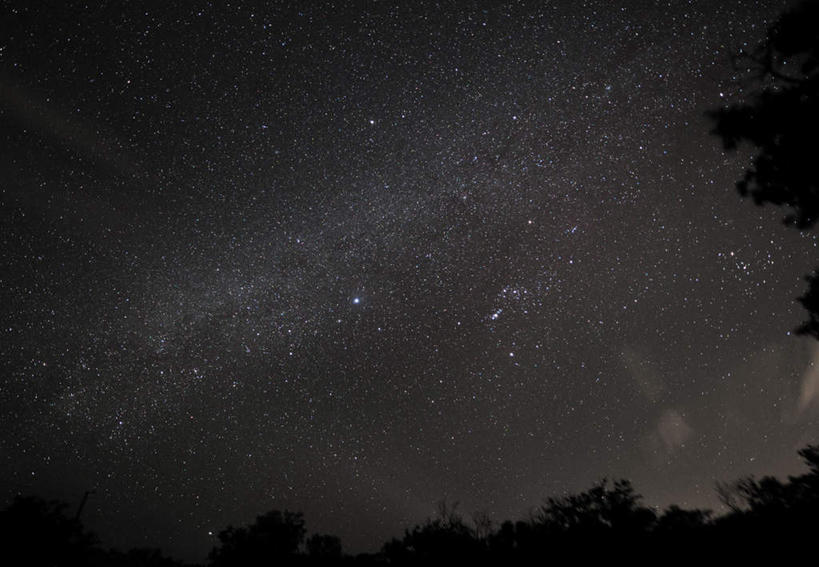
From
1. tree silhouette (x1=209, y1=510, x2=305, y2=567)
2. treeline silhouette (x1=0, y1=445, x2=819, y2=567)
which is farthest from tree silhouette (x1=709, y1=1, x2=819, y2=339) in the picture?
tree silhouette (x1=209, y1=510, x2=305, y2=567)

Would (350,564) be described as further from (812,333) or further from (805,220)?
(805,220)

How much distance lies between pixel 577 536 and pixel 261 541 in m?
23.2

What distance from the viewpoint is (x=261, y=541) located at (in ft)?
85.1

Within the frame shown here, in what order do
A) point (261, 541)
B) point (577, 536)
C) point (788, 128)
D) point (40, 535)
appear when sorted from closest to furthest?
point (788, 128), point (577, 536), point (40, 535), point (261, 541)

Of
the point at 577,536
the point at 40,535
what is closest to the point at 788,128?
the point at 577,536

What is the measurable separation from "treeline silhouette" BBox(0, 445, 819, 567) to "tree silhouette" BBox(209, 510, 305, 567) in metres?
0.09

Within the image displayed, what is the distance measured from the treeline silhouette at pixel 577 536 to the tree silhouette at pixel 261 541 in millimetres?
86

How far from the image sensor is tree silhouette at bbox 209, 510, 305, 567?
24391mm

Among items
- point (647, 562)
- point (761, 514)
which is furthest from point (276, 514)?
point (761, 514)

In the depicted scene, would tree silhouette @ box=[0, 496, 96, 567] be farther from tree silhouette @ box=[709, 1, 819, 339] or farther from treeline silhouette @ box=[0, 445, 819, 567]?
tree silhouette @ box=[709, 1, 819, 339]

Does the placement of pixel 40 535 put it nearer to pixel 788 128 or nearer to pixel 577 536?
pixel 577 536

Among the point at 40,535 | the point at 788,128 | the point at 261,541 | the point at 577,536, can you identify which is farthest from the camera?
the point at 261,541

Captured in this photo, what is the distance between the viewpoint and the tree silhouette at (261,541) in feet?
80.0

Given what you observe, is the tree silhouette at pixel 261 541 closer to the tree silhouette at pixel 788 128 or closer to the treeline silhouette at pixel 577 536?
the treeline silhouette at pixel 577 536
